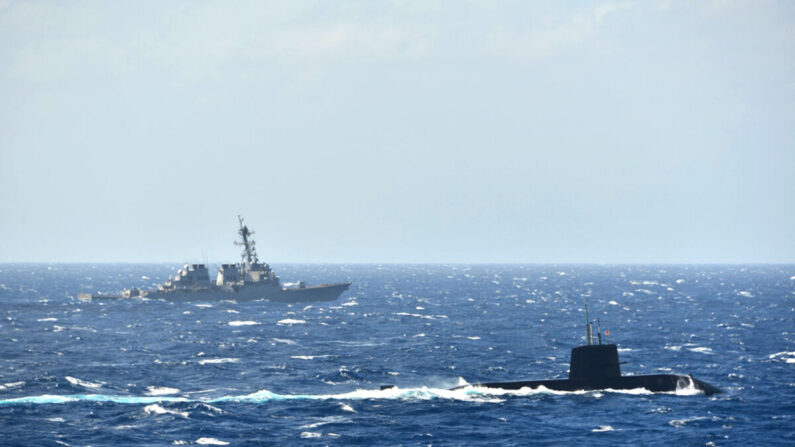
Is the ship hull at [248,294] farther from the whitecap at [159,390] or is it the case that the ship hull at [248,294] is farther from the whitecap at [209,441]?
the whitecap at [209,441]

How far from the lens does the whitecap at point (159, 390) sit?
5847 centimetres

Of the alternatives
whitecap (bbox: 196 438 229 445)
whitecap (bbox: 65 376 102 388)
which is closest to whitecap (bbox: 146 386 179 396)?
whitecap (bbox: 65 376 102 388)

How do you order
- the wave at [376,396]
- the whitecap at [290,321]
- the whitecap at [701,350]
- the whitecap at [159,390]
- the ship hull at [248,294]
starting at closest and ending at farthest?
the wave at [376,396]
the whitecap at [159,390]
the whitecap at [701,350]
the whitecap at [290,321]
the ship hull at [248,294]

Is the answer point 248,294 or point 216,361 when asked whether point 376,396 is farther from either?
point 248,294

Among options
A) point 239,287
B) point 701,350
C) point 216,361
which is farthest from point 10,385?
point 239,287

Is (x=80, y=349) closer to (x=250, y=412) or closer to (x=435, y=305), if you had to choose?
(x=250, y=412)

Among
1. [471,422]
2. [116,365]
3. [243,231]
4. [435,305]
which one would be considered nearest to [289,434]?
[471,422]

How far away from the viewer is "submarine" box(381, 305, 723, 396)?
56.0m

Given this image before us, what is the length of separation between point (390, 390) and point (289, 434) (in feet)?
41.7

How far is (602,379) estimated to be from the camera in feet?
184

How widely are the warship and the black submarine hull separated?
352 feet

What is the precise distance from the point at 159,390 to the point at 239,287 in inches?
4033

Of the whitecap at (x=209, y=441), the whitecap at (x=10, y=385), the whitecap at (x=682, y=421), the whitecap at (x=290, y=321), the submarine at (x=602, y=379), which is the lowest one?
the whitecap at (x=209, y=441)

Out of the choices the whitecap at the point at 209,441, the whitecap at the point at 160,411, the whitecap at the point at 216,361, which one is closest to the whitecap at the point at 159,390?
the whitecap at the point at 160,411
